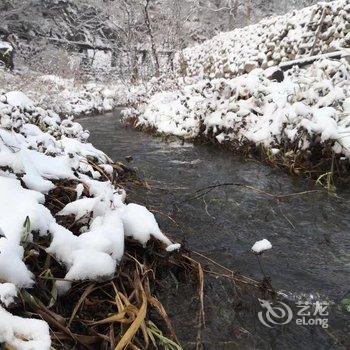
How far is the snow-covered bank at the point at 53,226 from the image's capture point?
4.27 feet

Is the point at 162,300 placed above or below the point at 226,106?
below

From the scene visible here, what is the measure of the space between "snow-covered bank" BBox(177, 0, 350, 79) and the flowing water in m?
7.67

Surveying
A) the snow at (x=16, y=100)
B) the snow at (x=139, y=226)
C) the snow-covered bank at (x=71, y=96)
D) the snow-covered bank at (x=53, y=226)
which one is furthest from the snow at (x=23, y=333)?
the snow-covered bank at (x=71, y=96)

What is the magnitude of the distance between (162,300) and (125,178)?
84.3 inches

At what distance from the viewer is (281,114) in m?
4.92

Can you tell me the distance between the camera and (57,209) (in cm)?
231

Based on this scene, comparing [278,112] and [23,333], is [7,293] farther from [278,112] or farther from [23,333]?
[278,112]

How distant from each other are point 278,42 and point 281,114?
9386mm

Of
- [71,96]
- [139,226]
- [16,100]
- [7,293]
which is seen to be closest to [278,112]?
[16,100]

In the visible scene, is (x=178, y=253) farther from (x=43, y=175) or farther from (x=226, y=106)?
(x=226, y=106)

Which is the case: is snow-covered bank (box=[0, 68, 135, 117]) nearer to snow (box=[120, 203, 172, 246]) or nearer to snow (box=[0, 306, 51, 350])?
snow (box=[120, 203, 172, 246])

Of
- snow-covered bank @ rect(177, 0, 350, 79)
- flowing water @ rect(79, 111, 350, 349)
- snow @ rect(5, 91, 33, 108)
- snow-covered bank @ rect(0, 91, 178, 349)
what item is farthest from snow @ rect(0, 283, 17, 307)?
snow-covered bank @ rect(177, 0, 350, 79)

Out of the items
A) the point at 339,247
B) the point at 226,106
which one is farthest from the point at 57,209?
the point at 226,106

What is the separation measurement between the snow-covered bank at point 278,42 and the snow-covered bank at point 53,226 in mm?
9717
